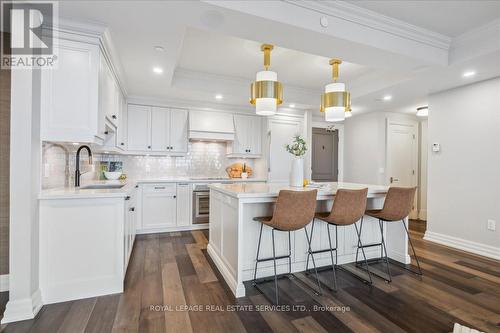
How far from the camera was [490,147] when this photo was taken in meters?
3.49

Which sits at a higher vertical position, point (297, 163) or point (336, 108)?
point (336, 108)

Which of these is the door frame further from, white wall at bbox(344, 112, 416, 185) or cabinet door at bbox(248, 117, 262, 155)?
cabinet door at bbox(248, 117, 262, 155)

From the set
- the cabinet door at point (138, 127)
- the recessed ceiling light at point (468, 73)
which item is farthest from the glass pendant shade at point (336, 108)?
the cabinet door at point (138, 127)

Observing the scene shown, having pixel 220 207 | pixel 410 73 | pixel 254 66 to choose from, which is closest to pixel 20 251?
pixel 220 207

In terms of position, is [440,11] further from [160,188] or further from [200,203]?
[160,188]

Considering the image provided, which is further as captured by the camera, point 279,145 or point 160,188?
point 279,145

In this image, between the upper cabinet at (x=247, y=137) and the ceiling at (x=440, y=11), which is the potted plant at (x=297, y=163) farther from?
the upper cabinet at (x=247, y=137)

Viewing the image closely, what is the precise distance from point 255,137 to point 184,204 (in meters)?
2.02

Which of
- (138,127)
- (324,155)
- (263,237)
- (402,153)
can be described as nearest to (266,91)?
(263,237)

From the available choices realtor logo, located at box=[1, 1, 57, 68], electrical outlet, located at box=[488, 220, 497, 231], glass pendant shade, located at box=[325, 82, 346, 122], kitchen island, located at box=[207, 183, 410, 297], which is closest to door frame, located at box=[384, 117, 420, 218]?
electrical outlet, located at box=[488, 220, 497, 231]

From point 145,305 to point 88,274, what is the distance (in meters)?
0.61

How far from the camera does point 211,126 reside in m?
5.00

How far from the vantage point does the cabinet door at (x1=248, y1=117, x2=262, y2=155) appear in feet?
17.6

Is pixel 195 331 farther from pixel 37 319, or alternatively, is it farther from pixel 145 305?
pixel 37 319
